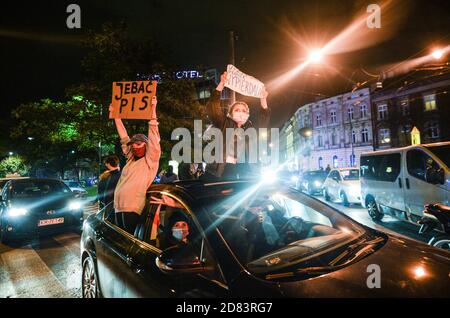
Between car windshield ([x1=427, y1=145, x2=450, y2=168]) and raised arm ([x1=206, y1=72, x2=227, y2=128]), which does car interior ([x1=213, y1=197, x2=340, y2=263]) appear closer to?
raised arm ([x1=206, y1=72, x2=227, y2=128])

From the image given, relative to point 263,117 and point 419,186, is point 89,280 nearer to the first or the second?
point 263,117

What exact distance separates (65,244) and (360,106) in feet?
149

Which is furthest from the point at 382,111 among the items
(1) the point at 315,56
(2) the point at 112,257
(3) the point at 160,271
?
(3) the point at 160,271

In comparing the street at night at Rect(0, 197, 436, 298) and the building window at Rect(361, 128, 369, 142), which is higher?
the building window at Rect(361, 128, 369, 142)

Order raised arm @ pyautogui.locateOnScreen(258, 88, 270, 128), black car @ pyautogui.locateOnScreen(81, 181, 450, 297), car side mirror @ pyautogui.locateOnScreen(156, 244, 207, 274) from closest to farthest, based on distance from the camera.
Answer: black car @ pyautogui.locateOnScreen(81, 181, 450, 297)
car side mirror @ pyautogui.locateOnScreen(156, 244, 207, 274)
raised arm @ pyautogui.locateOnScreen(258, 88, 270, 128)

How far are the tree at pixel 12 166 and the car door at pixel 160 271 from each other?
4361 cm

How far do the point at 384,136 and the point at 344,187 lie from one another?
3347 cm

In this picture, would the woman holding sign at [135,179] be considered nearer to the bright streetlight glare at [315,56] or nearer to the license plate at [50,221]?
the license plate at [50,221]

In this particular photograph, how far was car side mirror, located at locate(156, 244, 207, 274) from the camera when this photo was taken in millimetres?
2029

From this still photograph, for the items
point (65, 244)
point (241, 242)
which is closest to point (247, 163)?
point (241, 242)

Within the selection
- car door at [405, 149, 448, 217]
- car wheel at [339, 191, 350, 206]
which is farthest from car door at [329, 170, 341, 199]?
car door at [405, 149, 448, 217]

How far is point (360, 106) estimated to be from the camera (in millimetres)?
44531
